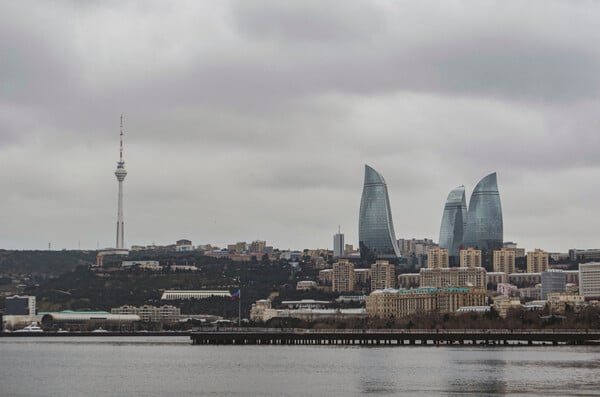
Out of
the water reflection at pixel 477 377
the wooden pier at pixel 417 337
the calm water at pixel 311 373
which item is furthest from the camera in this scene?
the wooden pier at pixel 417 337

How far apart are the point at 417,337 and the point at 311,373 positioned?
71.6m

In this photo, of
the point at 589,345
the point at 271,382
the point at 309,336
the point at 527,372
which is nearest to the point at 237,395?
the point at 271,382

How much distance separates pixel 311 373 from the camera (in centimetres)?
11675

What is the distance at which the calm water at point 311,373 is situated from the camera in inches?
3846

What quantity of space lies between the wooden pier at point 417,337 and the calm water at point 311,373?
1795 cm

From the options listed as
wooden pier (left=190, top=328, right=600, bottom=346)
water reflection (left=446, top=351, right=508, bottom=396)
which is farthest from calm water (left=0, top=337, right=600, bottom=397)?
wooden pier (left=190, top=328, right=600, bottom=346)

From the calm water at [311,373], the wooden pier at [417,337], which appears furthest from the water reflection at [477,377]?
the wooden pier at [417,337]

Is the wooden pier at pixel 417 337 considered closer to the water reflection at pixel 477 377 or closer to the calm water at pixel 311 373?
the calm water at pixel 311 373

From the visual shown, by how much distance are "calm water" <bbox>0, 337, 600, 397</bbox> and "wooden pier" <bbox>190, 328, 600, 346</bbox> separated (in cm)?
1795

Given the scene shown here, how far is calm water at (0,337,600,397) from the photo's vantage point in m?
97.7

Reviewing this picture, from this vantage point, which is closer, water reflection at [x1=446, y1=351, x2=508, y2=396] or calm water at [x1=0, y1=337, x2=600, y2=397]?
water reflection at [x1=446, y1=351, x2=508, y2=396]

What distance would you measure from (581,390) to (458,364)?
33.4 m

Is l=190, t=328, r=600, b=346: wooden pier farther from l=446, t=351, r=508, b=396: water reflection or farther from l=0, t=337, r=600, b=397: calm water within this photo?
l=446, t=351, r=508, b=396: water reflection

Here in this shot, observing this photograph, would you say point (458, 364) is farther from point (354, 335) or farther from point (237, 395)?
point (354, 335)
